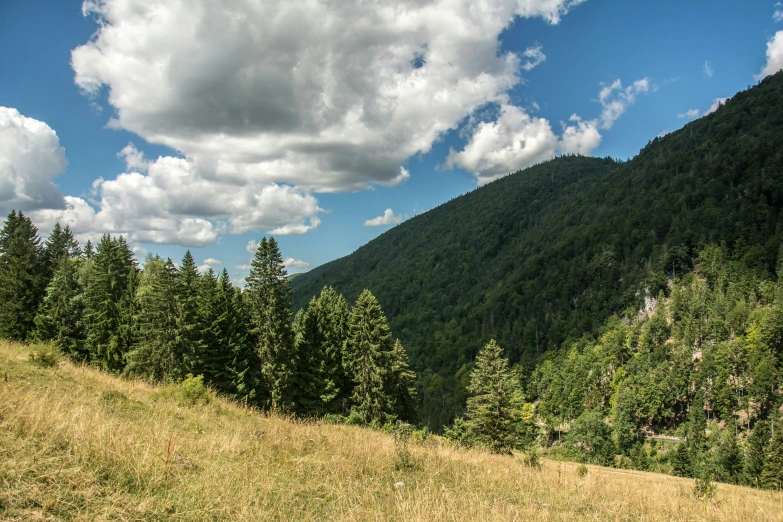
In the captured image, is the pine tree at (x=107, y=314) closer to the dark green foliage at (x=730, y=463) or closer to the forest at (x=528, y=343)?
the forest at (x=528, y=343)

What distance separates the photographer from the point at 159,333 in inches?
1022

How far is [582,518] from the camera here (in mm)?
5348

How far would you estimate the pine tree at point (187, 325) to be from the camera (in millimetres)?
25656

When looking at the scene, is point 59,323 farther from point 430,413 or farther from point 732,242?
point 732,242

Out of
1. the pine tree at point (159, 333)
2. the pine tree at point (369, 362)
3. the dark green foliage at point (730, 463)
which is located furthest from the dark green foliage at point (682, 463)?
the pine tree at point (159, 333)

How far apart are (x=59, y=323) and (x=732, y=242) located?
21538cm

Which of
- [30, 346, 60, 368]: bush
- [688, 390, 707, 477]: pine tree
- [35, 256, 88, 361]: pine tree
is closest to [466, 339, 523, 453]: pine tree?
[30, 346, 60, 368]: bush

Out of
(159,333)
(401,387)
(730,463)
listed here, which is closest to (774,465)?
(730,463)

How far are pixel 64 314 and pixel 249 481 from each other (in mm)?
35057

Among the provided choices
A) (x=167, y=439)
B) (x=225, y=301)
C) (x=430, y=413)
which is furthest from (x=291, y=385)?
(x=430, y=413)

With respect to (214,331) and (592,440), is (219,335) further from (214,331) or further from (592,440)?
(592,440)

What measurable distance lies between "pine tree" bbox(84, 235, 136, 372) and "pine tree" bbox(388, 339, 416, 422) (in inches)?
815

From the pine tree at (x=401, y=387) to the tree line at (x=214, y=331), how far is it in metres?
0.12

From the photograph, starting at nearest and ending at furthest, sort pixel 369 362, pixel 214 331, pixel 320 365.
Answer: pixel 214 331 < pixel 320 365 < pixel 369 362
